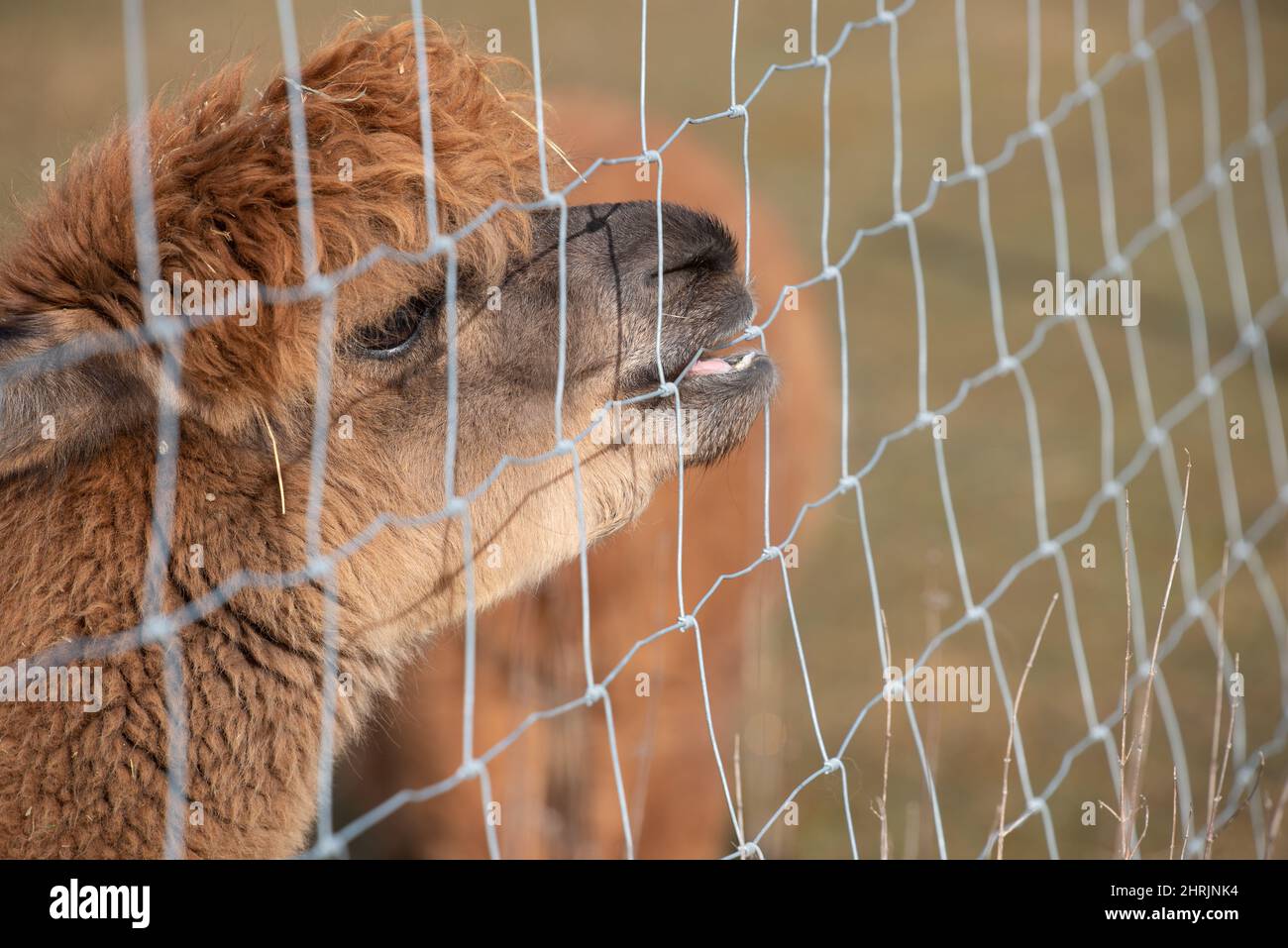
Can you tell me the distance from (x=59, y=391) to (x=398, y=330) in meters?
0.54

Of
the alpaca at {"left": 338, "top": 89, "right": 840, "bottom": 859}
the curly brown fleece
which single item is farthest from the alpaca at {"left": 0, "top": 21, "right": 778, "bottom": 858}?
the alpaca at {"left": 338, "top": 89, "right": 840, "bottom": 859}

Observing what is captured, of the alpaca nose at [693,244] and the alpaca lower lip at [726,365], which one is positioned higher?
the alpaca nose at [693,244]

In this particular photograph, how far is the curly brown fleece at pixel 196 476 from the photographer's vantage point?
169 centimetres

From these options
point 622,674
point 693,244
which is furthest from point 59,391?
point 622,674

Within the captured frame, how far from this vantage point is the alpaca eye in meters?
1.98

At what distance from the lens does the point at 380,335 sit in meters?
1.99

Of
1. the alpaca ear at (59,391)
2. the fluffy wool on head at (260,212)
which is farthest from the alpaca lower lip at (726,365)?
the alpaca ear at (59,391)

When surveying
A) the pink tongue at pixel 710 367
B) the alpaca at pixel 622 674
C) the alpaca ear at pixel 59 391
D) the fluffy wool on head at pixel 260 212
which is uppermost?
the fluffy wool on head at pixel 260 212

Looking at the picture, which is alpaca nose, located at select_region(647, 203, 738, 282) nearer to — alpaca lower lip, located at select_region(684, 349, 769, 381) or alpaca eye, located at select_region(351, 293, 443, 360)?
alpaca lower lip, located at select_region(684, 349, 769, 381)

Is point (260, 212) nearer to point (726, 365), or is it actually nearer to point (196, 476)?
point (196, 476)

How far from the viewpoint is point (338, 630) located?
77.0 inches

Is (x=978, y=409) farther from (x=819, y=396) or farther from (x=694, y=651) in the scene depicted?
(x=694, y=651)

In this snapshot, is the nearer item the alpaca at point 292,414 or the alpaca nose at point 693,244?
the alpaca at point 292,414

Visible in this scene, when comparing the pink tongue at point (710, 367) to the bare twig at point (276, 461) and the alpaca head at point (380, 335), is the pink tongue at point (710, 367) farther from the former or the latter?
the bare twig at point (276, 461)
